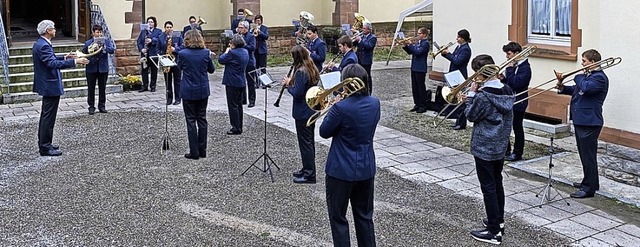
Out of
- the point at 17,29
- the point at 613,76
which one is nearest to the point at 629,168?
the point at 613,76

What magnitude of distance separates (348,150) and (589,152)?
3562 mm

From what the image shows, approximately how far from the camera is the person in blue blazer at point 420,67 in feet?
41.5

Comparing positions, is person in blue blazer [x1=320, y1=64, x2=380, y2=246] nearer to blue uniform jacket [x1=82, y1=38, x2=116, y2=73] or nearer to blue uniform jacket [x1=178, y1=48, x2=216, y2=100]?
blue uniform jacket [x1=178, y1=48, x2=216, y2=100]

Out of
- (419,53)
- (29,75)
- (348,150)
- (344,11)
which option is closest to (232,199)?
(348,150)

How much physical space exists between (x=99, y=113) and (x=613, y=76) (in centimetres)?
868

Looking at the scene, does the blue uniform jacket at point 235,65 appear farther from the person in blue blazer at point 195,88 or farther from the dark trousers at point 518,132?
the dark trousers at point 518,132

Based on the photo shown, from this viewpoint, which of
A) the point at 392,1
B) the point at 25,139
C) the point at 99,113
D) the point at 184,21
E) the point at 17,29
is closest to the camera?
the point at 25,139

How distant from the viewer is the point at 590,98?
25.0 feet

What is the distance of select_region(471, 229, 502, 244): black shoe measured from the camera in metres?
6.32

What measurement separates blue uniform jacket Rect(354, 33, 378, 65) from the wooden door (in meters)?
6.59

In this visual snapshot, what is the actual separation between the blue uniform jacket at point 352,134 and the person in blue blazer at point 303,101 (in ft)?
8.52

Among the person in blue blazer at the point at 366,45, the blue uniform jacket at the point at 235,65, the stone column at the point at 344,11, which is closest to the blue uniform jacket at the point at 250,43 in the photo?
the person in blue blazer at the point at 366,45

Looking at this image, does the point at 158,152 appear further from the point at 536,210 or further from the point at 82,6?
the point at 82,6

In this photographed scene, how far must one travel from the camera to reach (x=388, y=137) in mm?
10953
